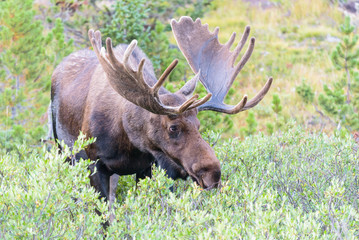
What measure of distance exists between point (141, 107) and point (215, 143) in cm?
132

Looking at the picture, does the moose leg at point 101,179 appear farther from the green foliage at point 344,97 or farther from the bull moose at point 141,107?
the green foliage at point 344,97

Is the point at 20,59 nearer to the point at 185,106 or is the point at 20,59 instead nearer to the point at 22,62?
the point at 22,62

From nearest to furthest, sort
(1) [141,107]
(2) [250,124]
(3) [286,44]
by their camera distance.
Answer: (1) [141,107] < (2) [250,124] < (3) [286,44]

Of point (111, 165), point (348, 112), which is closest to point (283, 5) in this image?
point (348, 112)

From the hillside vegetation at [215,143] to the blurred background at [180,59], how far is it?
0.03 metres

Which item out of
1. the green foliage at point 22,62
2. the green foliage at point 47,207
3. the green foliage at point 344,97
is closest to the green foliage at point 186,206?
the green foliage at point 47,207

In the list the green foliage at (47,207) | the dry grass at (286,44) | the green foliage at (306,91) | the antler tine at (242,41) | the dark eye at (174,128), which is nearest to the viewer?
the green foliage at (47,207)

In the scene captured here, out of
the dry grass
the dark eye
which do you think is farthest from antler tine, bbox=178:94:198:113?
the dry grass

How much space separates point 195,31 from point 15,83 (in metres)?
5.52

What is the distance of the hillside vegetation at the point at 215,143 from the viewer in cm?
308

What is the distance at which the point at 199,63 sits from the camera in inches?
211

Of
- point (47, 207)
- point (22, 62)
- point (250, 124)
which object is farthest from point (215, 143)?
point (22, 62)

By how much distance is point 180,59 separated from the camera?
1025 centimetres

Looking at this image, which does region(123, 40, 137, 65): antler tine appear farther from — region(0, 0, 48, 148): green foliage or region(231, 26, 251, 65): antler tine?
region(0, 0, 48, 148): green foliage
